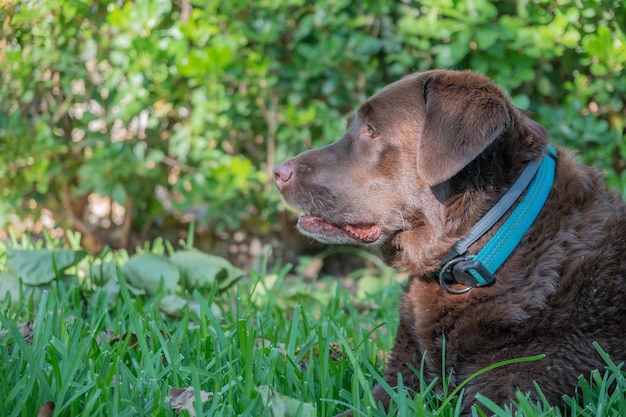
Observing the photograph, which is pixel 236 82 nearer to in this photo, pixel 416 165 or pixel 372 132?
pixel 372 132

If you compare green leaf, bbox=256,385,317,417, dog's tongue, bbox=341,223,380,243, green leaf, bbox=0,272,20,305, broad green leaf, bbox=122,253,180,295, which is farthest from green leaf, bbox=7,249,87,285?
green leaf, bbox=256,385,317,417

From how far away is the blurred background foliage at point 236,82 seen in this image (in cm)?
436

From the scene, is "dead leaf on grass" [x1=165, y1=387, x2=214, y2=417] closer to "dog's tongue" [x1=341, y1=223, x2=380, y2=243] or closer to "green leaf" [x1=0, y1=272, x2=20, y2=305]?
"dog's tongue" [x1=341, y1=223, x2=380, y2=243]

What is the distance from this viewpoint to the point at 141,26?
439cm

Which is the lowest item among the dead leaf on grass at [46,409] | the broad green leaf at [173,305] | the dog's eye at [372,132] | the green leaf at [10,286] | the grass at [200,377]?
the broad green leaf at [173,305]

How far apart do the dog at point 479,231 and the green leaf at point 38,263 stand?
1.26m

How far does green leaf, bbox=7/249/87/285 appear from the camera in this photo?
3.24 meters

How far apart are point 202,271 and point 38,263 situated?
31.0 inches

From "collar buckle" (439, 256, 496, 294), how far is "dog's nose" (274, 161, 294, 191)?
0.73m

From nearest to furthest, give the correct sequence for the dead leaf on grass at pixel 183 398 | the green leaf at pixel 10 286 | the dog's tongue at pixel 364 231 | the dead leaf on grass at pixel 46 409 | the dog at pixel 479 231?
the dead leaf on grass at pixel 46 409, the dead leaf on grass at pixel 183 398, the dog at pixel 479 231, the dog's tongue at pixel 364 231, the green leaf at pixel 10 286

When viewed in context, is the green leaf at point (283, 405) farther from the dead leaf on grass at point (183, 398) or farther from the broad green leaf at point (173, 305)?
the broad green leaf at point (173, 305)

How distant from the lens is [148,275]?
3516 mm

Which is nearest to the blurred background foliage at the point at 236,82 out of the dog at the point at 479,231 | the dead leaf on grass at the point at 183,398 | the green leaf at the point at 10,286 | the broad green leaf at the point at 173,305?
the green leaf at the point at 10,286

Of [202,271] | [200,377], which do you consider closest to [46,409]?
[200,377]
